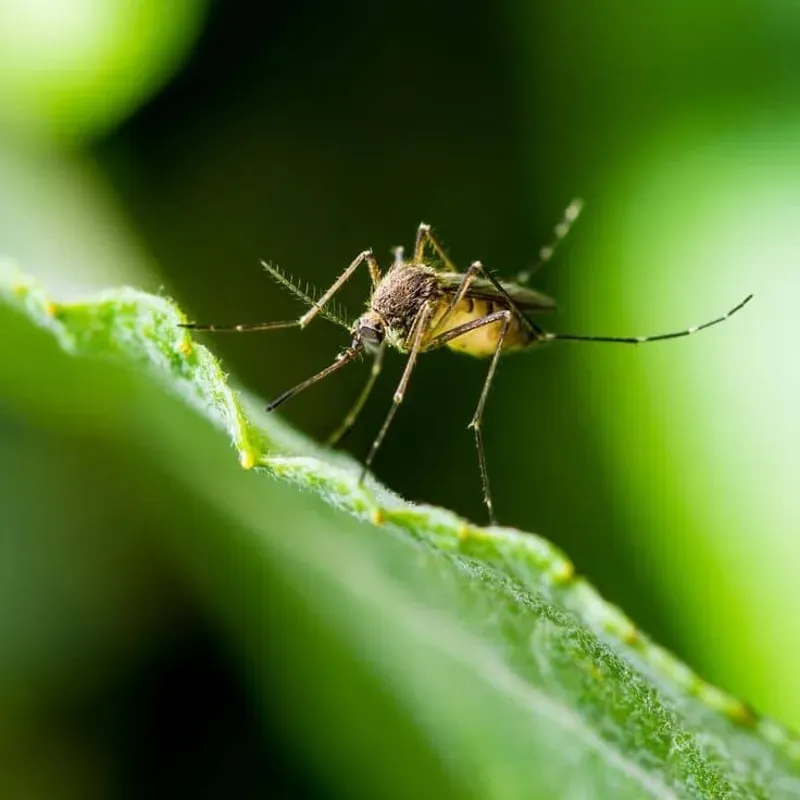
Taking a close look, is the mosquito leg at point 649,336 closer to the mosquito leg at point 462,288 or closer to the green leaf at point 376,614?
the mosquito leg at point 462,288

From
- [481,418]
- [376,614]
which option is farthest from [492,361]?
[376,614]

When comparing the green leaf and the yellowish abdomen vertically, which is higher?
the yellowish abdomen

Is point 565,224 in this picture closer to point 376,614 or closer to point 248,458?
point 376,614

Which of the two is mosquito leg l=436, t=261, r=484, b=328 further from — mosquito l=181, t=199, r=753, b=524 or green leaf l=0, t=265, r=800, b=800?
green leaf l=0, t=265, r=800, b=800

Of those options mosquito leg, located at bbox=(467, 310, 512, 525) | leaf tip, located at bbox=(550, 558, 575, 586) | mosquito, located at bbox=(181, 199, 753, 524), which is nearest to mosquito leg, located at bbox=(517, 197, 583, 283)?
mosquito, located at bbox=(181, 199, 753, 524)

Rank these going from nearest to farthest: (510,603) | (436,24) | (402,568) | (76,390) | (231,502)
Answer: (510,603), (402,568), (231,502), (76,390), (436,24)

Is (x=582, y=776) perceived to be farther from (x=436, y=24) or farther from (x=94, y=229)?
(x=436, y=24)

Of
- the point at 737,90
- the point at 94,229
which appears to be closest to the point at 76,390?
the point at 94,229
